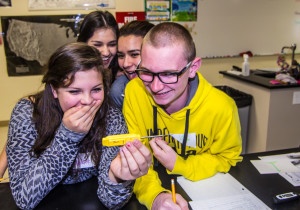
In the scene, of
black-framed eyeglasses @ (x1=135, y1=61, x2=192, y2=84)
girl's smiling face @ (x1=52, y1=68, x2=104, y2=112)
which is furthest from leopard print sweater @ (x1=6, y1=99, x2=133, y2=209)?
black-framed eyeglasses @ (x1=135, y1=61, x2=192, y2=84)

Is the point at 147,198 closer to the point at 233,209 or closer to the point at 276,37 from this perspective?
the point at 233,209

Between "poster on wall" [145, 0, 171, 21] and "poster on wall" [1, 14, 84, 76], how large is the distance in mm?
898

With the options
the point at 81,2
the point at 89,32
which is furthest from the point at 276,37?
the point at 89,32

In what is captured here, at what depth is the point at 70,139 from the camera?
111 cm

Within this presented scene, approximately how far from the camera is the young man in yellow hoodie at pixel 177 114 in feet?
3.84

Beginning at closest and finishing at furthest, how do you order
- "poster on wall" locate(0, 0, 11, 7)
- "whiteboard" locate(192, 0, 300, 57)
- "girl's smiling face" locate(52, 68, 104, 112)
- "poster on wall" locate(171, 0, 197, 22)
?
"girl's smiling face" locate(52, 68, 104, 112)
"poster on wall" locate(0, 0, 11, 7)
"poster on wall" locate(171, 0, 197, 22)
"whiteboard" locate(192, 0, 300, 57)

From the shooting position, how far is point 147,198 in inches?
42.6

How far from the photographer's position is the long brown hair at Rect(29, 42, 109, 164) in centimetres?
117

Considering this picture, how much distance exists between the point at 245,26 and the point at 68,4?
2502 mm

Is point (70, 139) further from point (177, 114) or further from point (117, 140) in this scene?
point (177, 114)

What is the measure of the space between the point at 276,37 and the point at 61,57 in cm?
398

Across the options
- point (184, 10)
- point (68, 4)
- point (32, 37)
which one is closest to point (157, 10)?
point (184, 10)

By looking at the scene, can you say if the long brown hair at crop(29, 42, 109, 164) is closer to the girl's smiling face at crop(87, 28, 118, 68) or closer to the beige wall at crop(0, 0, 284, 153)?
the girl's smiling face at crop(87, 28, 118, 68)

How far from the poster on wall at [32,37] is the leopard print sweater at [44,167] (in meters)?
2.66
